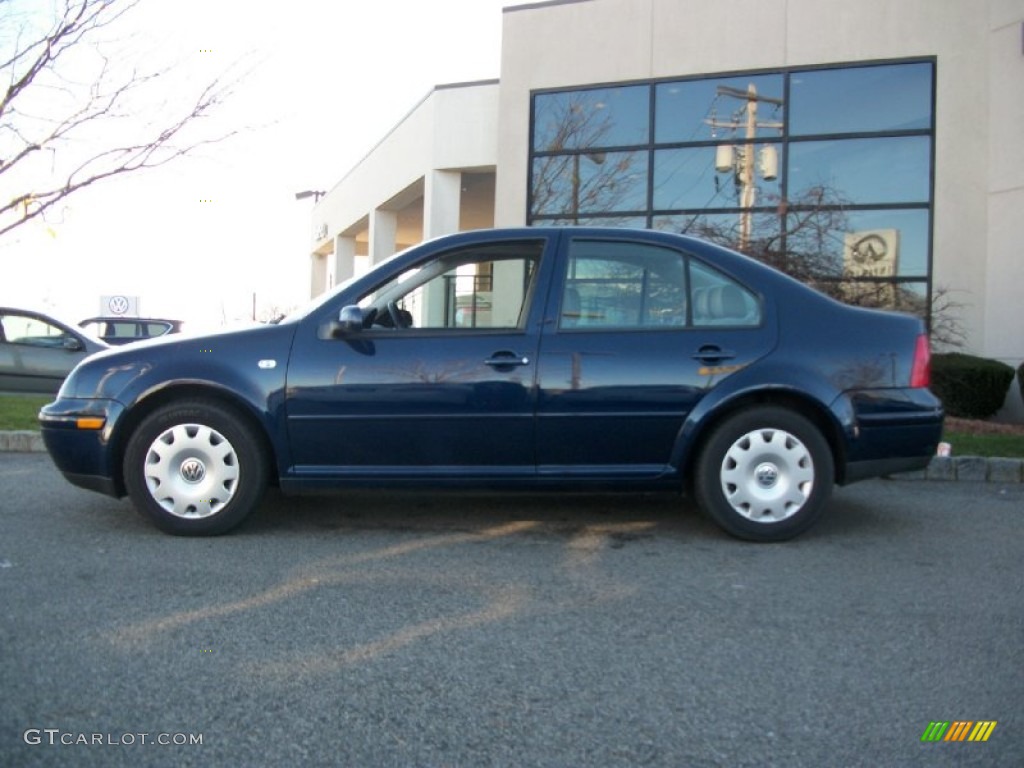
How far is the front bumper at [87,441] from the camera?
181 inches

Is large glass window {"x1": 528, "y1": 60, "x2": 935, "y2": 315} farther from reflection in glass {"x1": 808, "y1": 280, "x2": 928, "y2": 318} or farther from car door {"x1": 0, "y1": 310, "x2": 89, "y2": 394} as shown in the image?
car door {"x1": 0, "y1": 310, "x2": 89, "y2": 394}

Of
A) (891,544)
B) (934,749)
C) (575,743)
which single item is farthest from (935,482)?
(575,743)

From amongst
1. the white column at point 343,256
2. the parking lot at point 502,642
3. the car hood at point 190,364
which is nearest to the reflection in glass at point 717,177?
the parking lot at point 502,642

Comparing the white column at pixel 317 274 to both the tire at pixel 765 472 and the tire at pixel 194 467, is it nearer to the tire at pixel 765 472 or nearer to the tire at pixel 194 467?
A: the tire at pixel 194 467

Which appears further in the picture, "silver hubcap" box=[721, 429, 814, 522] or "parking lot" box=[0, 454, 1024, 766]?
"silver hubcap" box=[721, 429, 814, 522]

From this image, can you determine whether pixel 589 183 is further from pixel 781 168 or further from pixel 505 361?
pixel 505 361

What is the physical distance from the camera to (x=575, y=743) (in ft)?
8.26

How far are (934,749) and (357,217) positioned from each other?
21958mm

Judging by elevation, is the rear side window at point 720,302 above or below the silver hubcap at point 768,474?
above

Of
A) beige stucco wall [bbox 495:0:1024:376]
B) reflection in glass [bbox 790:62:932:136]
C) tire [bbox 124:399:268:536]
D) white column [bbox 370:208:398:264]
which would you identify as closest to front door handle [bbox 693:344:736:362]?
tire [bbox 124:399:268:536]

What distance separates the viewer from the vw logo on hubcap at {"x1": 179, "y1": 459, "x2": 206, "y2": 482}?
4.60 m

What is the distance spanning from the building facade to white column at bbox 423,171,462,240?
157 cm

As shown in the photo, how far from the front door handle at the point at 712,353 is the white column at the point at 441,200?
1192cm

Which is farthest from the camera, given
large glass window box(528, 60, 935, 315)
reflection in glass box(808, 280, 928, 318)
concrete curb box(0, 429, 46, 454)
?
large glass window box(528, 60, 935, 315)
